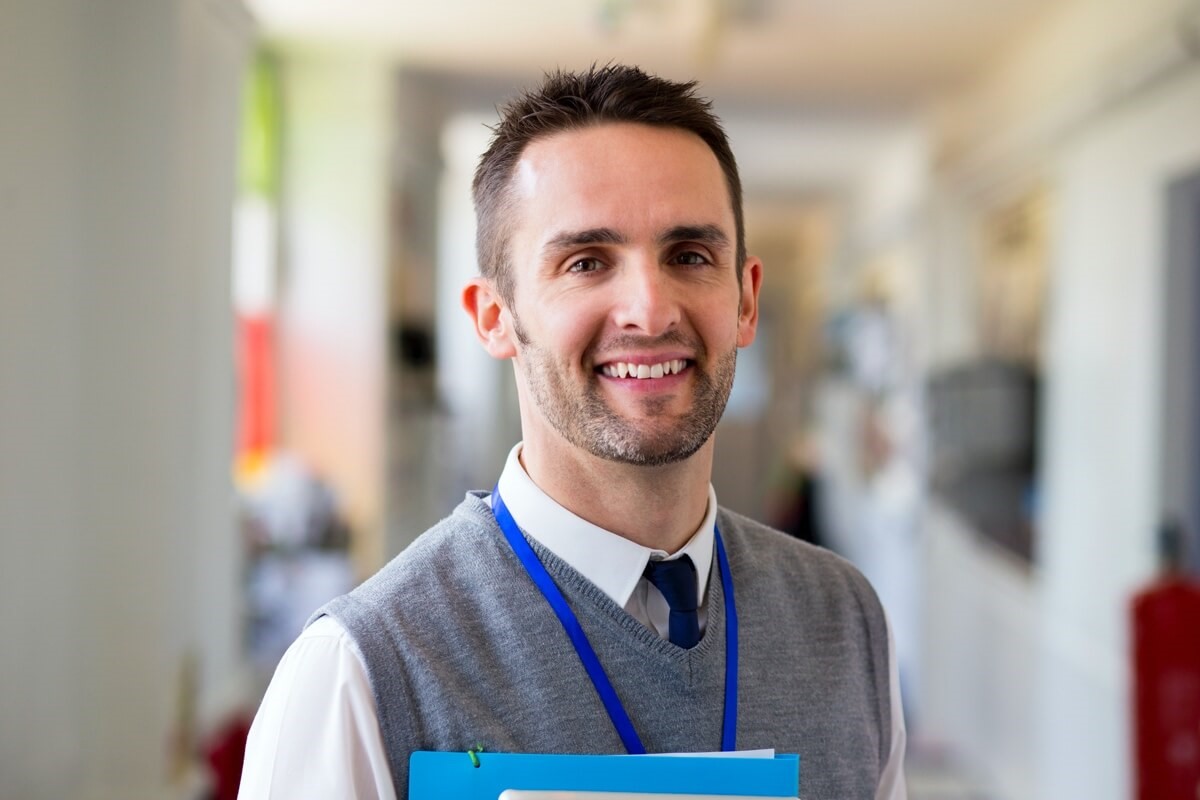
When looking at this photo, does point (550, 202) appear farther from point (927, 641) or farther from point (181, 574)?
point (927, 641)

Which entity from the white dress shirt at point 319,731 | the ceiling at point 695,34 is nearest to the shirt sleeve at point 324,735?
the white dress shirt at point 319,731

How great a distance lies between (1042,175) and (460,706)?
442 cm

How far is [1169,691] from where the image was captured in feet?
9.07

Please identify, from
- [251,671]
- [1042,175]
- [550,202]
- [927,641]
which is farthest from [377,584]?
[927,641]

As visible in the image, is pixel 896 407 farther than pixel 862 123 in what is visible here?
Yes

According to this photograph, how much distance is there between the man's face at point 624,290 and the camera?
3.45 feet

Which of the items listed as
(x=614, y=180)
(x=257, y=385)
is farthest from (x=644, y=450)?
(x=257, y=385)

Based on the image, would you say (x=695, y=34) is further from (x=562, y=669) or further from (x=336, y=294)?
(x=562, y=669)

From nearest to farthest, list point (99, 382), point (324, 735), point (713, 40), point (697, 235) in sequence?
point (324, 735) < point (697, 235) < point (99, 382) < point (713, 40)

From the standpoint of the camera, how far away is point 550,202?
3.52 ft

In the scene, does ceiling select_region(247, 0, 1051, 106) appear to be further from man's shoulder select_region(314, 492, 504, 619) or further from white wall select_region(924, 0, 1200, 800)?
man's shoulder select_region(314, 492, 504, 619)

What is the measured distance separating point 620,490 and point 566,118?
14.0 inches

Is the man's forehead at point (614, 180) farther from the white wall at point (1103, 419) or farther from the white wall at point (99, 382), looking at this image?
the white wall at point (1103, 419)

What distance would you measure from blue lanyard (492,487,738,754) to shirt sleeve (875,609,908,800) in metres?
0.24
